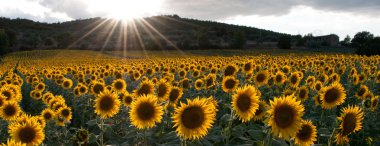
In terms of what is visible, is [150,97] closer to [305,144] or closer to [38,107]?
[305,144]

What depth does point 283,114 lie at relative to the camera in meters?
4.13

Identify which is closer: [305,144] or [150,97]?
[305,144]

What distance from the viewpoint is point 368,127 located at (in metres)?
9.03

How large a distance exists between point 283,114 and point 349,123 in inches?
35.9

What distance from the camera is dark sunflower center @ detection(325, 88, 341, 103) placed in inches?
253

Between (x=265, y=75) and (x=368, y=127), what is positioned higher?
(x=265, y=75)

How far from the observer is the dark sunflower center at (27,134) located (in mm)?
5355

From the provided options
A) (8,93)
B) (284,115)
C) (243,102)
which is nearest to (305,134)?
(284,115)

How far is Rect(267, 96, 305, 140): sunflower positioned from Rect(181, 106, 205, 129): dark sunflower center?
31.7 inches

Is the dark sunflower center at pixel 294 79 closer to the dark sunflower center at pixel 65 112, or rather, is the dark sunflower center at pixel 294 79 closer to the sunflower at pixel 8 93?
the dark sunflower center at pixel 65 112

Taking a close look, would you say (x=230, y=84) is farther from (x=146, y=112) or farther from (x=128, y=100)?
(x=146, y=112)

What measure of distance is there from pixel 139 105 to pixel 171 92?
2.00 meters

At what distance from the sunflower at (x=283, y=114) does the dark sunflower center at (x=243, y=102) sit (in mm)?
879

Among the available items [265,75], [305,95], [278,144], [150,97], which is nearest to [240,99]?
[278,144]
